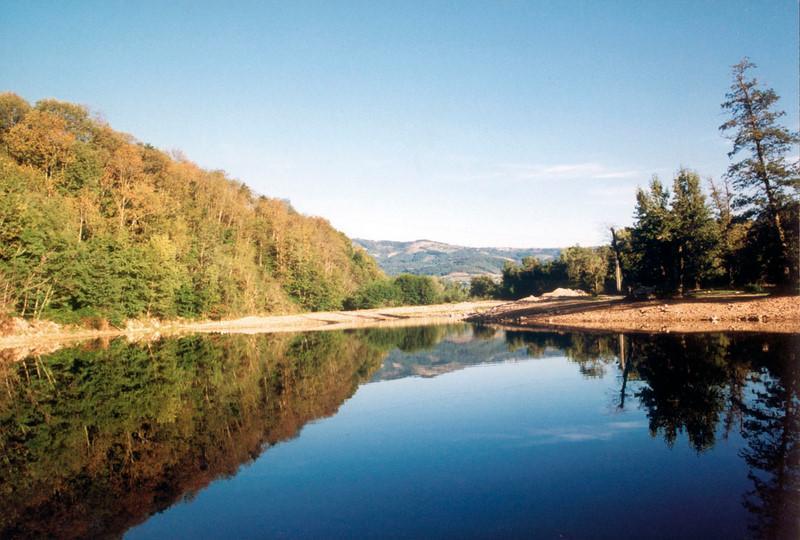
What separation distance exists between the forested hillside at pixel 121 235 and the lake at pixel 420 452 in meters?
28.0

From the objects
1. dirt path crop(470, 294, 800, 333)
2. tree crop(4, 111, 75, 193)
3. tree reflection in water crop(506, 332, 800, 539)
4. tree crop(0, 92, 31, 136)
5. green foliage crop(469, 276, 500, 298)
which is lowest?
tree reflection in water crop(506, 332, 800, 539)

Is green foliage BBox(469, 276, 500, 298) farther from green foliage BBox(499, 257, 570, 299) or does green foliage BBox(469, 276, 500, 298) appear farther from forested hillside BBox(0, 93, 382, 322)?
forested hillside BBox(0, 93, 382, 322)

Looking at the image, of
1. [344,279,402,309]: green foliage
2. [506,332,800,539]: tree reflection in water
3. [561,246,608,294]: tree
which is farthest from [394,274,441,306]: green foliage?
[506,332,800,539]: tree reflection in water

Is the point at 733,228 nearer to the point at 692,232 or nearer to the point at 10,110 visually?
the point at 692,232

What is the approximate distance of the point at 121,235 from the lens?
51.0 metres

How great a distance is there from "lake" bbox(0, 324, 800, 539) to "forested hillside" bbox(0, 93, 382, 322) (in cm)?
2800

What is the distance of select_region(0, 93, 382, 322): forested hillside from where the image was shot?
1626 inches

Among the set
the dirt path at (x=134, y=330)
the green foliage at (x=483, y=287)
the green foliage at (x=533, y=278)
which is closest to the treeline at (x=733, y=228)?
the dirt path at (x=134, y=330)

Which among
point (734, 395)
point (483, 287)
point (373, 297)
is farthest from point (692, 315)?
point (483, 287)

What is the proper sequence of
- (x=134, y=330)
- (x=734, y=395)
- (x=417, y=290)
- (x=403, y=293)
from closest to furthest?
1. (x=734, y=395)
2. (x=134, y=330)
3. (x=403, y=293)
4. (x=417, y=290)

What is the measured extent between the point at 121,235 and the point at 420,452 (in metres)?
51.9

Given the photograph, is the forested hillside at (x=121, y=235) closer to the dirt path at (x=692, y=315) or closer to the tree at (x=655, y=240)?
the dirt path at (x=692, y=315)

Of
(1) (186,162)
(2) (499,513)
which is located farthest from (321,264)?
(2) (499,513)

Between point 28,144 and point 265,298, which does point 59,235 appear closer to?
point 28,144
